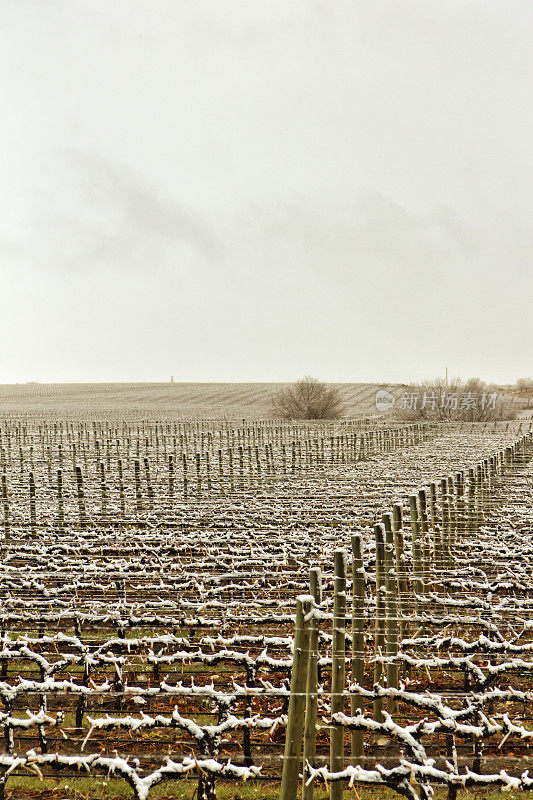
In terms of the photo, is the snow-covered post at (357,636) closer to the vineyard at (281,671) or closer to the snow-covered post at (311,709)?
the vineyard at (281,671)

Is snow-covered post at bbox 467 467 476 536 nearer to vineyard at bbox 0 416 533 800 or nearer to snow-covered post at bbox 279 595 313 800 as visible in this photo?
vineyard at bbox 0 416 533 800

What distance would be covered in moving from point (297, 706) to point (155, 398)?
7623cm

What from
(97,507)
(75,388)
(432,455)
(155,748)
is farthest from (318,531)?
(75,388)

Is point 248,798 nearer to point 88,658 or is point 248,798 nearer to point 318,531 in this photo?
point 88,658

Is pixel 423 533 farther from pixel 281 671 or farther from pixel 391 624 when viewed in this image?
pixel 281 671

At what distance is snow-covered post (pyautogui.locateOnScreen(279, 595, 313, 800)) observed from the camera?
13.0ft

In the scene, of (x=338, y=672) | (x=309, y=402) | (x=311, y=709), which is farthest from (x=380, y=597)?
(x=309, y=402)

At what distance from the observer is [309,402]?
201 feet

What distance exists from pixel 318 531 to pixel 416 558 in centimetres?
330

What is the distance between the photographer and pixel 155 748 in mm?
5297

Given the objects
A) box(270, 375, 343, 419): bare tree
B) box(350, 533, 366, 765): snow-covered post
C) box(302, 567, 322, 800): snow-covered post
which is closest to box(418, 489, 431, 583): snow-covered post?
box(350, 533, 366, 765): snow-covered post

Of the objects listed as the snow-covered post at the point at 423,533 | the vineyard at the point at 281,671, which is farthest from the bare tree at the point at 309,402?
the snow-covered post at the point at 423,533

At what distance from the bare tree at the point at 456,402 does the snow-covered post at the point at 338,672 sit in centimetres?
5643

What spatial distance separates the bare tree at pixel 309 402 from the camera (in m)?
60.4
